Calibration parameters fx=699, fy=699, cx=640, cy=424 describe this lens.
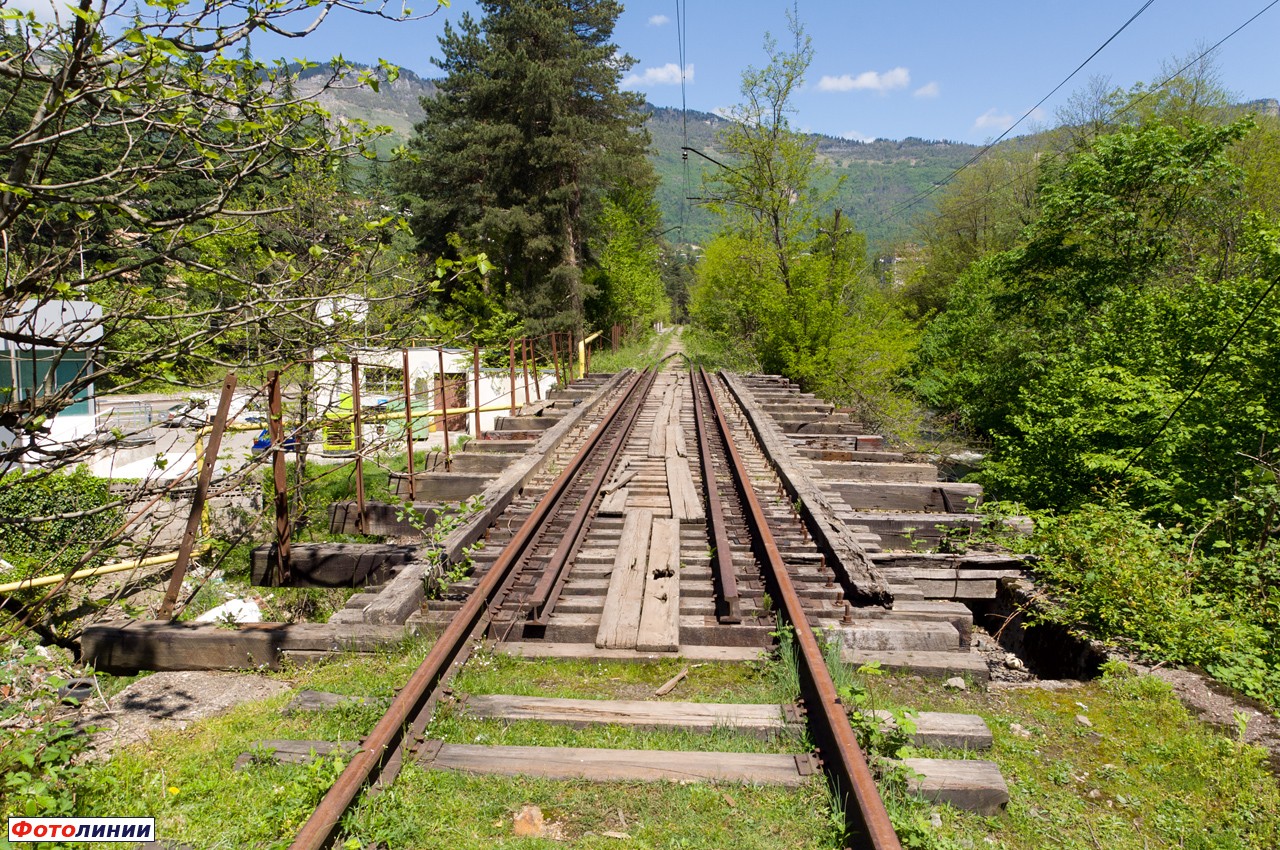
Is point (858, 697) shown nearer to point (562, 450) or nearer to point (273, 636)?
point (273, 636)

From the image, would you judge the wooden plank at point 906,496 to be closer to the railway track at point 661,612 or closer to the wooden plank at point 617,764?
the railway track at point 661,612

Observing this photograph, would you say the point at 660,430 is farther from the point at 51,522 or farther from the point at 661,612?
the point at 51,522

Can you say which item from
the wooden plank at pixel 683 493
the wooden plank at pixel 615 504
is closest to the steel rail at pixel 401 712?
the wooden plank at pixel 615 504

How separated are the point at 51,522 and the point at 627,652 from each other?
3.56 meters

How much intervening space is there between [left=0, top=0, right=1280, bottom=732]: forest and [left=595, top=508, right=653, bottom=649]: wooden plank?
227 centimetres

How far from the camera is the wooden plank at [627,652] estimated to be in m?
4.02

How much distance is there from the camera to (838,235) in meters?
24.2

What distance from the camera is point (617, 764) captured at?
3051 millimetres

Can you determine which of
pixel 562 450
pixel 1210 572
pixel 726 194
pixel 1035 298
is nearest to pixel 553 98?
pixel 726 194

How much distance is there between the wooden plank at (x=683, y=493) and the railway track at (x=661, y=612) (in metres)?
0.03

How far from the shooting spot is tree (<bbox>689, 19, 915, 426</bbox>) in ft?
66.8

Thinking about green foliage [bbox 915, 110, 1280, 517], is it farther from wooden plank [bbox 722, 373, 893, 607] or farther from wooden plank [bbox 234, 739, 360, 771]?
wooden plank [bbox 234, 739, 360, 771]

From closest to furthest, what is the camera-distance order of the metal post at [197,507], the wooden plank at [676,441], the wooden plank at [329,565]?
the metal post at [197,507] < the wooden plank at [329,565] < the wooden plank at [676,441]

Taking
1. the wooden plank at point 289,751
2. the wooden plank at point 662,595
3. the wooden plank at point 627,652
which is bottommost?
the wooden plank at point 627,652
